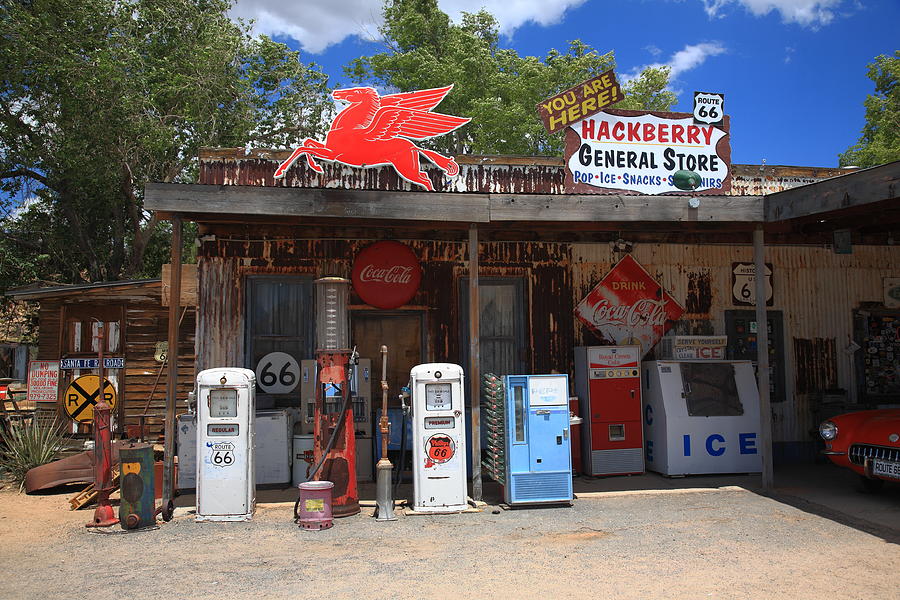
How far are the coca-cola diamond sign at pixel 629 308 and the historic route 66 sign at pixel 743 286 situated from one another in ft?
3.14

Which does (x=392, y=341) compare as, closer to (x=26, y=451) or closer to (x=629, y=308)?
(x=629, y=308)

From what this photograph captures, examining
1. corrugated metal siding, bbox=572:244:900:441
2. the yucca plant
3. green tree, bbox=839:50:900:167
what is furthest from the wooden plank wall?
green tree, bbox=839:50:900:167

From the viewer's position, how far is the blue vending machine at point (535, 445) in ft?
26.3

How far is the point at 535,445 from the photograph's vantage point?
8.05m

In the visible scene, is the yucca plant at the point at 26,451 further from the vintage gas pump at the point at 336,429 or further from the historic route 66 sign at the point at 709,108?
the historic route 66 sign at the point at 709,108

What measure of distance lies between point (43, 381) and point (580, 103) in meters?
9.66

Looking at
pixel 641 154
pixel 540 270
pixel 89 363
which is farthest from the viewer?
pixel 89 363

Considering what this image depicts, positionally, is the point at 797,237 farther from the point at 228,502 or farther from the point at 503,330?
the point at 228,502

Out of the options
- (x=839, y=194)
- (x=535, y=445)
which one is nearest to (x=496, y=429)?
(x=535, y=445)

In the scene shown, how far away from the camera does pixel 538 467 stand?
805cm

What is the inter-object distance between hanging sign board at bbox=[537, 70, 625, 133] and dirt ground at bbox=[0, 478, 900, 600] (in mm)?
4935

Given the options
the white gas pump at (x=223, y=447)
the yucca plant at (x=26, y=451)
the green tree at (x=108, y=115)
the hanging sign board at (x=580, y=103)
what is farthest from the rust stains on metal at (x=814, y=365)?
the green tree at (x=108, y=115)

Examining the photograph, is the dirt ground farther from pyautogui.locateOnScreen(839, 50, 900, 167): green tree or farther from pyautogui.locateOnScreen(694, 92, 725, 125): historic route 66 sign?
pyautogui.locateOnScreen(839, 50, 900, 167): green tree

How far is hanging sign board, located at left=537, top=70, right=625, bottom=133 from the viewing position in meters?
9.47
